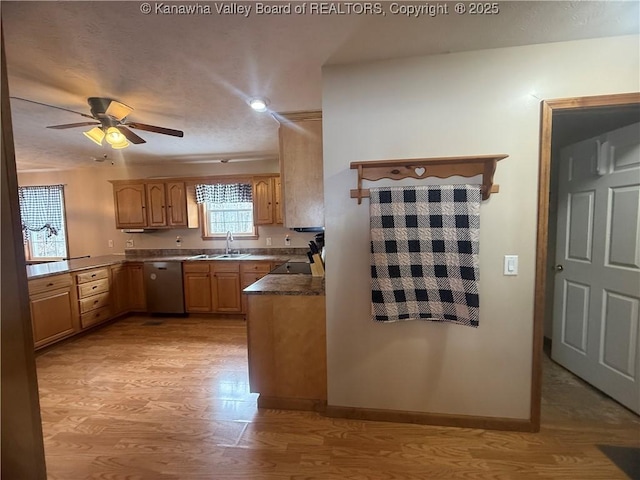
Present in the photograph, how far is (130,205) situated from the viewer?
14.3 ft

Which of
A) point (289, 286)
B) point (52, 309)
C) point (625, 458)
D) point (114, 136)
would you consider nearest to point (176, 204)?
point (52, 309)

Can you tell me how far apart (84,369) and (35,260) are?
11.7ft

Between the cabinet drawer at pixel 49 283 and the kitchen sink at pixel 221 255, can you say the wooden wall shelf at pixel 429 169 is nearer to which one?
the kitchen sink at pixel 221 255

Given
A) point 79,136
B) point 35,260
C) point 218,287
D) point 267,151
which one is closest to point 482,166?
point 267,151

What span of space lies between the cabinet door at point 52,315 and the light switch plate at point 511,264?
14.0ft

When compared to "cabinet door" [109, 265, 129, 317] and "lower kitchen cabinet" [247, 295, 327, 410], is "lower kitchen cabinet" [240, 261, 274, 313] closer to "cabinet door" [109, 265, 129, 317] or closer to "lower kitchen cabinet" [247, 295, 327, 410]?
"cabinet door" [109, 265, 129, 317]

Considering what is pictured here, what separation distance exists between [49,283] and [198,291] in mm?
1580

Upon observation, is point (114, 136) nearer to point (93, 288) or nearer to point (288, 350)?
point (288, 350)

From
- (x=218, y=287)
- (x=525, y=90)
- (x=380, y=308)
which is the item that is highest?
(x=525, y=90)

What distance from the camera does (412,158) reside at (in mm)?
1755

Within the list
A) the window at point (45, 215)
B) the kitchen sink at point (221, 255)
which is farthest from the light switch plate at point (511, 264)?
the window at point (45, 215)

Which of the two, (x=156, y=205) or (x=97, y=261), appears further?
(x=156, y=205)

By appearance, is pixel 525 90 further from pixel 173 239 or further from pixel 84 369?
pixel 173 239

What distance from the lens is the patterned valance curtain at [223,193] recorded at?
4363 millimetres
